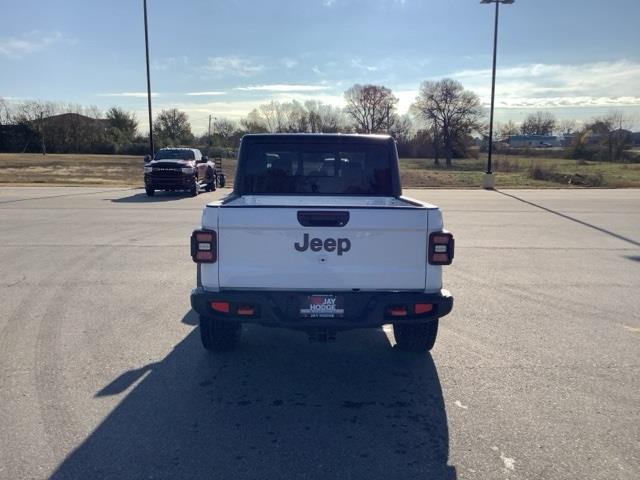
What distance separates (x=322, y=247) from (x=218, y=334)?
140 cm

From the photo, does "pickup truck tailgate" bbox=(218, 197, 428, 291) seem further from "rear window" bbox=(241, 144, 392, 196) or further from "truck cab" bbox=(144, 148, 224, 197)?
"truck cab" bbox=(144, 148, 224, 197)

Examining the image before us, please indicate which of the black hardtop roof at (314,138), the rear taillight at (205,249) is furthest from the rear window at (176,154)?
the rear taillight at (205,249)

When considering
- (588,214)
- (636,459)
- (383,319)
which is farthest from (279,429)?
(588,214)

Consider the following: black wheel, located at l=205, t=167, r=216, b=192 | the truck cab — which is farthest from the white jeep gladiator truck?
black wheel, located at l=205, t=167, r=216, b=192

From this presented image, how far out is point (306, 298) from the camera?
416 centimetres

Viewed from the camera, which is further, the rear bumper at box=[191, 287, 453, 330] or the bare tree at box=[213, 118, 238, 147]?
the bare tree at box=[213, 118, 238, 147]

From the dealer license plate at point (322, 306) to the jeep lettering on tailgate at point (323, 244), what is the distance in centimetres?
36

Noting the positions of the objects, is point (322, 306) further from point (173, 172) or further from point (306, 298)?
point (173, 172)

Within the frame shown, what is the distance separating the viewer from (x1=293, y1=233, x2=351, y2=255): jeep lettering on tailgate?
13.5 feet

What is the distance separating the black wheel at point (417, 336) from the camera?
482 cm

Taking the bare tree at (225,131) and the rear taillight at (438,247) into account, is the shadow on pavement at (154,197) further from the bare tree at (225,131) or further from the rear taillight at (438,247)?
the bare tree at (225,131)

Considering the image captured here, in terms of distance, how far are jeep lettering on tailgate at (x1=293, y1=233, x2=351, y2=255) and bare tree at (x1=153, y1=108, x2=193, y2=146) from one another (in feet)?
247

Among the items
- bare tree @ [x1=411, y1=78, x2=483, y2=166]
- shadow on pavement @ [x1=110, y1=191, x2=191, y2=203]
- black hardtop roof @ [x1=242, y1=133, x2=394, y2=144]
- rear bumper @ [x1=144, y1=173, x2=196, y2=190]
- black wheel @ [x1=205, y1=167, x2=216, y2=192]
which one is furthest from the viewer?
bare tree @ [x1=411, y1=78, x2=483, y2=166]

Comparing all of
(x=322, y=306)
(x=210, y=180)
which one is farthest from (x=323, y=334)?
(x=210, y=180)
